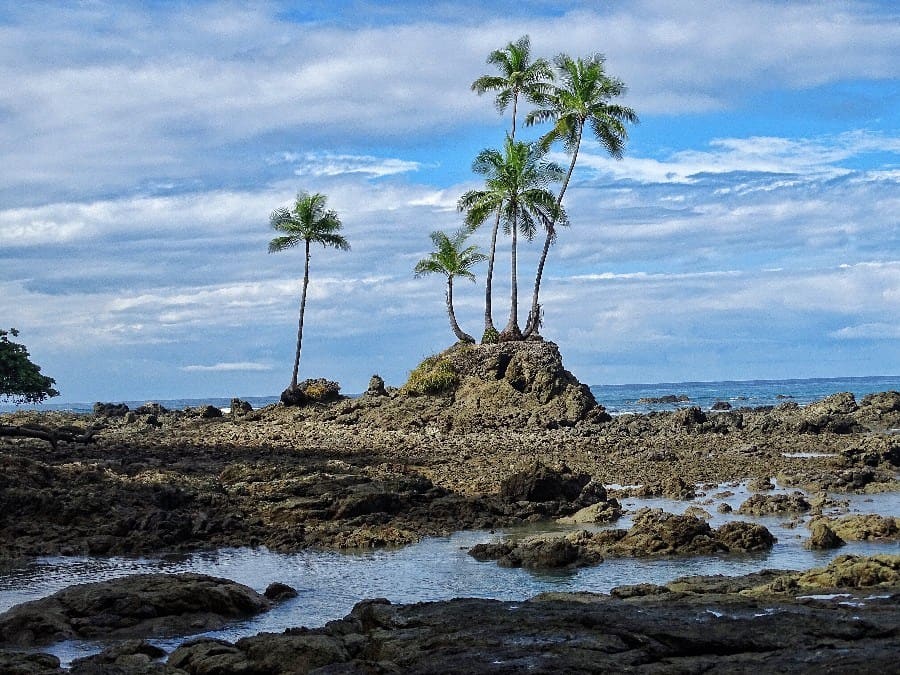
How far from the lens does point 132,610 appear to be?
1447 cm

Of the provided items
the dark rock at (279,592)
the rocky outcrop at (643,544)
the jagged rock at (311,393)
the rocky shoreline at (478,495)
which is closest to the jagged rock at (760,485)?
the rocky shoreline at (478,495)

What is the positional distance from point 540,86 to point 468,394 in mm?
17913

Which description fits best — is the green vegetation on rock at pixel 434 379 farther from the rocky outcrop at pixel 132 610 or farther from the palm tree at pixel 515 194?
the rocky outcrop at pixel 132 610

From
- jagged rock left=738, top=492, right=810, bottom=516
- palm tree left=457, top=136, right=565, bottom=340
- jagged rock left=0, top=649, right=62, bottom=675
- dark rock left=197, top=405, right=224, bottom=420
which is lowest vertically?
jagged rock left=0, top=649, right=62, bottom=675

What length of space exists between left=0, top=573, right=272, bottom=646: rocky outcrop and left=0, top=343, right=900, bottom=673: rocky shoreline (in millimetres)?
1853

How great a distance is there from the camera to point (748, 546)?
19812mm

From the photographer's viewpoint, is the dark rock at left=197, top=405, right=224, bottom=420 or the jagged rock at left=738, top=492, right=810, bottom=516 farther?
the dark rock at left=197, top=405, right=224, bottom=420

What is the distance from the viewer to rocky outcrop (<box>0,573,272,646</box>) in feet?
45.3

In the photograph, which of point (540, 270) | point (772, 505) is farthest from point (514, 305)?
point (772, 505)

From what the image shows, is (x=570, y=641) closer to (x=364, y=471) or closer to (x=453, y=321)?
(x=364, y=471)

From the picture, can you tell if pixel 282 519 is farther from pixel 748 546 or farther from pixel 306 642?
pixel 306 642

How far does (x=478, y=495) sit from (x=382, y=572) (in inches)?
321

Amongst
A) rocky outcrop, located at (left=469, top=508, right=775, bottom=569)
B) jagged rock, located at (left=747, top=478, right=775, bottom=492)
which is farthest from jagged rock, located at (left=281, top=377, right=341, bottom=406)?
rocky outcrop, located at (left=469, top=508, right=775, bottom=569)

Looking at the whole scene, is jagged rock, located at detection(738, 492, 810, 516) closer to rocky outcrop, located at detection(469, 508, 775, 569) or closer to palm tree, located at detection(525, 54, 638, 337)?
rocky outcrop, located at detection(469, 508, 775, 569)
